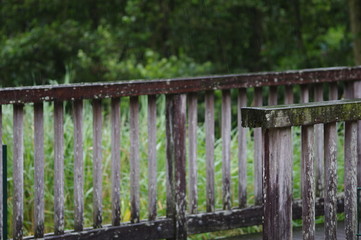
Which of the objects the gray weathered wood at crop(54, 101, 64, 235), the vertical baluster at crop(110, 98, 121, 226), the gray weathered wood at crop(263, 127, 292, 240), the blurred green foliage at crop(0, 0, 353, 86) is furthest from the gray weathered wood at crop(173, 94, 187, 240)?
the blurred green foliage at crop(0, 0, 353, 86)

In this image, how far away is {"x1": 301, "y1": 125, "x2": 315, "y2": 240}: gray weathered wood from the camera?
124 inches

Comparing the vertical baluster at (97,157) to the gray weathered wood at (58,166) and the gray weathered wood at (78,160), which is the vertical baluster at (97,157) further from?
the gray weathered wood at (58,166)

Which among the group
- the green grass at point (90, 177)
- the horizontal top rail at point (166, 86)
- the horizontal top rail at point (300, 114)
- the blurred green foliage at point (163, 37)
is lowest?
the green grass at point (90, 177)

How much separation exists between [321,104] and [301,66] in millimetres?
8174

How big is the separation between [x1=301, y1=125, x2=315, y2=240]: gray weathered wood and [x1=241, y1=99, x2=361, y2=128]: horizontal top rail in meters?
0.06

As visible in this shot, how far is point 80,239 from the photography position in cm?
432

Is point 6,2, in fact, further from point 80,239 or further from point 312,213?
point 312,213

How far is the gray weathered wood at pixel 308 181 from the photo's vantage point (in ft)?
10.4

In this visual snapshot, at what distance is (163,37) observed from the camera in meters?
12.7

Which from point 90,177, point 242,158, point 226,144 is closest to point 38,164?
point 226,144

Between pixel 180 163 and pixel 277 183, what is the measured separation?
1.62m

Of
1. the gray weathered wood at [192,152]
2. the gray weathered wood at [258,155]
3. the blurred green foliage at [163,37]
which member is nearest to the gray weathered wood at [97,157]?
the gray weathered wood at [192,152]

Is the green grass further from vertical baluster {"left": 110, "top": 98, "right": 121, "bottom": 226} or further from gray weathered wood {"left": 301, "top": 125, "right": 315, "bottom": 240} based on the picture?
gray weathered wood {"left": 301, "top": 125, "right": 315, "bottom": 240}

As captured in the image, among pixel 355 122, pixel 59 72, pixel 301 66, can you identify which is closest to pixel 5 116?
pixel 355 122
